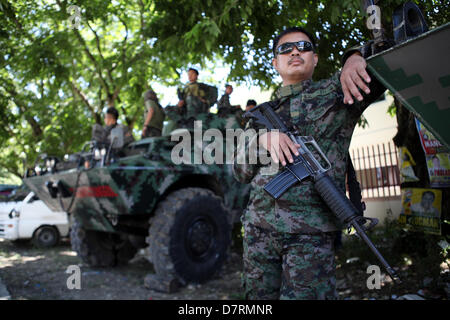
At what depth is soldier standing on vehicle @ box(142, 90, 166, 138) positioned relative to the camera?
525cm

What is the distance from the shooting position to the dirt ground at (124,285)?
353cm

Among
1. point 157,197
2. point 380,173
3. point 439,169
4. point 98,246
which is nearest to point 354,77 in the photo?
point 439,169

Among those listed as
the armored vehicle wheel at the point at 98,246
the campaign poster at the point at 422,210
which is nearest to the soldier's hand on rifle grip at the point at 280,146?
the campaign poster at the point at 422,210

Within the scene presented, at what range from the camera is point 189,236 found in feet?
14.0

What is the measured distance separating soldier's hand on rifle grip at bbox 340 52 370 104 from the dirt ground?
2.32m

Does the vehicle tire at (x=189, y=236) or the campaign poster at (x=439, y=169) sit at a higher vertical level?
the campaign poster at (x=439, y=169)

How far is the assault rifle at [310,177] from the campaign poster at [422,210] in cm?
216

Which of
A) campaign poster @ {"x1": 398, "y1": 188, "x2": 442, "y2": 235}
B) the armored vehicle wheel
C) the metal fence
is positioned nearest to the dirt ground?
the armored vehicle wheel

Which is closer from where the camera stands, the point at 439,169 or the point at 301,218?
the point at 301,218

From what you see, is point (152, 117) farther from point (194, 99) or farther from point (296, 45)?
point (296, 45)

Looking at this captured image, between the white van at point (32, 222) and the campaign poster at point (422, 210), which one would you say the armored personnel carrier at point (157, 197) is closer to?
the campaign poster at point (422, 210)

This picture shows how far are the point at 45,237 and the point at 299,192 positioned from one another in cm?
735

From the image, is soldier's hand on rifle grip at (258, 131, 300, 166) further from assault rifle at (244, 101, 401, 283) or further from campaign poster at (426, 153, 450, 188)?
campaign poster at (426, 153, 450, 188)

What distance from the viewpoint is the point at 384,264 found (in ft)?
4.86
